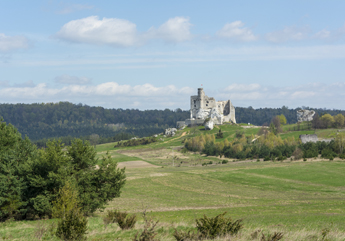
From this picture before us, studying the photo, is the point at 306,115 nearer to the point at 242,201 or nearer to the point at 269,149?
the point at 269,149

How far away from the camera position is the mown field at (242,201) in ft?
56.2

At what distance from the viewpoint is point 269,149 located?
90.8 m

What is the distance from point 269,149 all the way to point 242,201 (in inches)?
2268

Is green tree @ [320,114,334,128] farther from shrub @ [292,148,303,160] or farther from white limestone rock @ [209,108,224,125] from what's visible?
shrub @ [292,148,303,160]

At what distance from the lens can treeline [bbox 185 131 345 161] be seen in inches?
3246

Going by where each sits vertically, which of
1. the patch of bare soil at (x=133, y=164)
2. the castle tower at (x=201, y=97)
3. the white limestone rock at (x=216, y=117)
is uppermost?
the castle tower at (x=201, y=97)

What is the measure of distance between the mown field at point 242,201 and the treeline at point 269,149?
9901mm

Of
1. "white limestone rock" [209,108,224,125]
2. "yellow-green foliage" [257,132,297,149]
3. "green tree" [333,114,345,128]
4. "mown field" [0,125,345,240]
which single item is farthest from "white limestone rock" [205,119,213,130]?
"mown field" [0,125,345,240]

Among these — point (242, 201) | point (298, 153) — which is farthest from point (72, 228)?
point (298, 153)

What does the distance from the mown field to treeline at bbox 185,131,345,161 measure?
9.90 metres

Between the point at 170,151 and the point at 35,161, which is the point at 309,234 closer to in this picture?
the point at 35,161

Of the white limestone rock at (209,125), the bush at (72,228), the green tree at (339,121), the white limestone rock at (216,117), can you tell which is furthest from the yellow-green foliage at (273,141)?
the bush at (72,228)

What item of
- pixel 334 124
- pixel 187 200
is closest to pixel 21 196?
pixel 187 200

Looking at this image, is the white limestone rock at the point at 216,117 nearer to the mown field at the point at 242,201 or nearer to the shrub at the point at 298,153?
the shrub at the point at 298,153
